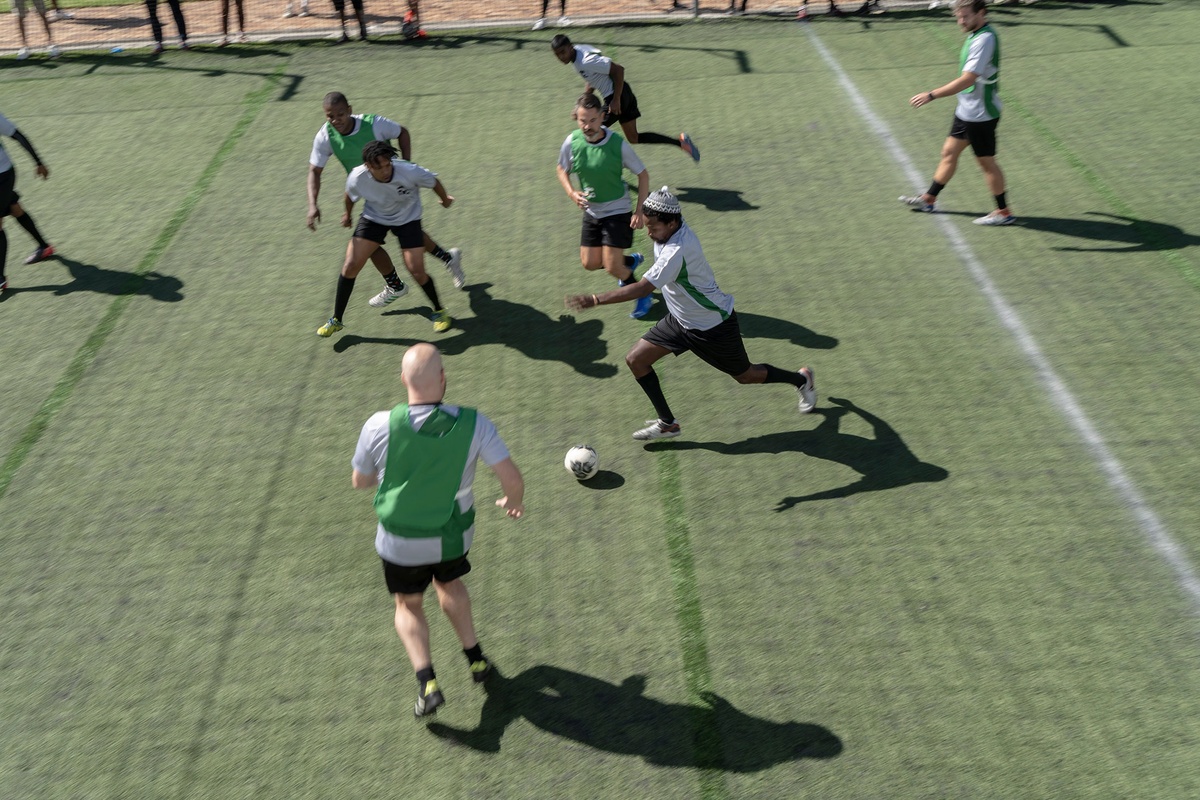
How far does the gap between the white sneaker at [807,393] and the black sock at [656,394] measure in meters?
0.92

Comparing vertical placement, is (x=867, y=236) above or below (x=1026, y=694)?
above

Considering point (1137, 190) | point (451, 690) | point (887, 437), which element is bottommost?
point (451, 690)

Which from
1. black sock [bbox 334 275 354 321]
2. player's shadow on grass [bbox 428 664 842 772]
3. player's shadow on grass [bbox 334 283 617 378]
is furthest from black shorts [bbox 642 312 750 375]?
black sock [bbox 334 275 354 321]

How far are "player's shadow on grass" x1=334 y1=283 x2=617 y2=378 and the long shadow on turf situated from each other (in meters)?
1.27

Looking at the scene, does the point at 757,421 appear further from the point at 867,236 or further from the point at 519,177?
the point at 519,177

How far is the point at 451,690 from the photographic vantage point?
5.04 meters

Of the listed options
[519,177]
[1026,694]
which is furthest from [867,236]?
[1026,694]

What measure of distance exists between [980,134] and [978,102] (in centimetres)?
27

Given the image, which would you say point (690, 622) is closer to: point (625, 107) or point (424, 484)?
point (424, 484)

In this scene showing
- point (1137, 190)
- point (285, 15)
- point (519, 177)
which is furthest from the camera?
point (285, 15)

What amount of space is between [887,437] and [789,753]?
258 cm

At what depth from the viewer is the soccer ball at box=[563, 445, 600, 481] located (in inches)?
245

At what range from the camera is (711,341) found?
6.23m

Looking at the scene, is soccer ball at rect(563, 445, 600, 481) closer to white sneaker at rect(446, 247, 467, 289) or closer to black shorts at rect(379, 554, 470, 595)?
black shorts at rect(379, 554, 470, 595)
